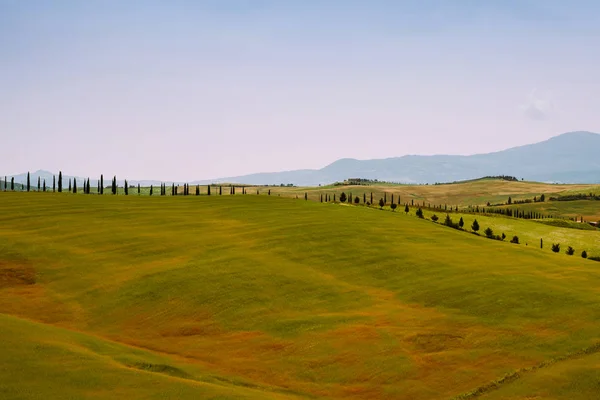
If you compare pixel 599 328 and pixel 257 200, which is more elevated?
pixel 257 200

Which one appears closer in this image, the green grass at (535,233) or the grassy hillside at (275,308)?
the grassy hillside at (275,308)

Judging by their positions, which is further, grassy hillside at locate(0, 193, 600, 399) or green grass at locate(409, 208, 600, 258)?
green grass at locate(409, 208, 600, 258)

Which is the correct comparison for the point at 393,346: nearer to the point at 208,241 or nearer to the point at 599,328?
the point at 599,328

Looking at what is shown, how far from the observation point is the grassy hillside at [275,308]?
41.0 m

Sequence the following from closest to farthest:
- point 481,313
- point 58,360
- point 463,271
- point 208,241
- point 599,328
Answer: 1. point 58,360
2. point 599,328
3. point 481,313
4. point 463,271
5. point 208,241

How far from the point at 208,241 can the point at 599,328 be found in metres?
50.7

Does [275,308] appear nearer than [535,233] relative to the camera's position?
Yes

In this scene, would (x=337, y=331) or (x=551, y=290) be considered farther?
(x=551, y=290)

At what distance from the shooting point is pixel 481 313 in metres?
55.6

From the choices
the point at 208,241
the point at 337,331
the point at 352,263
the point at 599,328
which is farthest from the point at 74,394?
the point at 208,241

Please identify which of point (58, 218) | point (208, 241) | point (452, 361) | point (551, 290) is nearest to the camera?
point (452, 361)

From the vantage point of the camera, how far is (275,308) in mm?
58375

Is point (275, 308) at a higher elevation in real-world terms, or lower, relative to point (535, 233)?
lower

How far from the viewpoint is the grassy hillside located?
134ft
